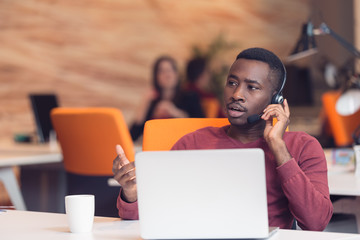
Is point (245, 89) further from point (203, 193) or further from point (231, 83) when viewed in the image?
point (203, 193)

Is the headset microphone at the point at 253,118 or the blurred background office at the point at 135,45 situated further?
the blurred background office at the point at 135,45

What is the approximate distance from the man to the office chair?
1642 mm

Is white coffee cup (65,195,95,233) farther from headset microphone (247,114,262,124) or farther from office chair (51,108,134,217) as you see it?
office chair (51,108,134,217)

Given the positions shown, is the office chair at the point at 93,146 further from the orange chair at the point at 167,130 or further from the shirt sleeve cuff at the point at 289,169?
the shirt sleeve cuff at the point at 289,169

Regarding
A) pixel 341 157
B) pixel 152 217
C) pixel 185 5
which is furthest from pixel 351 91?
pixel 185 5

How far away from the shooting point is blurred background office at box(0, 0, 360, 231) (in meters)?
6.81

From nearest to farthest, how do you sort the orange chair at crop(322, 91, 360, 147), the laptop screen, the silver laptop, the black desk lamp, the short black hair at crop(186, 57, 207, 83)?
1. the silver laptop
2. the black desk lamp
3. the laptop screen
4. the orange chair at crop(322, 91, 360, 147)
5. the short black hair at crop(186, 57, 207, 83)

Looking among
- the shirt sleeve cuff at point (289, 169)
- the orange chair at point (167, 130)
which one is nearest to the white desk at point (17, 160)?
the orange chair at point (167, 130)

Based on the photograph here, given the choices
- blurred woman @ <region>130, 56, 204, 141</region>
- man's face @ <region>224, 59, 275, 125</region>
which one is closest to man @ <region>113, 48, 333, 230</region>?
man's face @ <region>224, 59, 275, 125</region>

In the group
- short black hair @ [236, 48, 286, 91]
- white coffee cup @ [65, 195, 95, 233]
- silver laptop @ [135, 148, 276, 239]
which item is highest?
short black hair @ [236, 48, 286, 91]

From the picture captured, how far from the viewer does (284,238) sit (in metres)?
1.44

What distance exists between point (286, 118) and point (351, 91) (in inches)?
53.5

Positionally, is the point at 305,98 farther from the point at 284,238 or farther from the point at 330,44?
the point at 284,238

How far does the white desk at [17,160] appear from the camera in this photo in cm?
382
